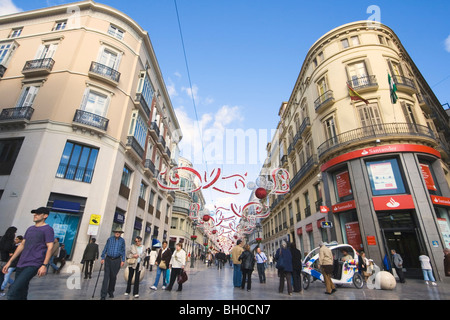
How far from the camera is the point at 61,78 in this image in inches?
623

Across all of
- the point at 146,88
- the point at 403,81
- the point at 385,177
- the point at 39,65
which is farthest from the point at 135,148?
the point at 403,81

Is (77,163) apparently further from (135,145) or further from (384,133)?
(384,133)

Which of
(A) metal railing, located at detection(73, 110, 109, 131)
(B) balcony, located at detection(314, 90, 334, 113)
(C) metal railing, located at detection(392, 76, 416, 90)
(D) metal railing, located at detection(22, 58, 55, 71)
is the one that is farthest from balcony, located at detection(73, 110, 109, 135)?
(C) metal railing, located at detection(392, 76, 416, 90)

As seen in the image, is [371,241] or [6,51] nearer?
[371,241]

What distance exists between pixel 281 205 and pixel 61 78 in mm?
27049

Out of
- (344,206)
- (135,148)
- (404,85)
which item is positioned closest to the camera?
(344,206)

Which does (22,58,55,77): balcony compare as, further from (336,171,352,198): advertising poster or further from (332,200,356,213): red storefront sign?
(332,200,356,213): red storefront sign

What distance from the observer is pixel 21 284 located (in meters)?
3.48

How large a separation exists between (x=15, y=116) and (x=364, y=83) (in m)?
25.0

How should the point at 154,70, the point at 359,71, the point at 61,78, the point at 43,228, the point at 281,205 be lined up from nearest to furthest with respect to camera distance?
the point at 43,228, the point at 61,78, the point at 359,71, the point at 154,70, the point at 281,205

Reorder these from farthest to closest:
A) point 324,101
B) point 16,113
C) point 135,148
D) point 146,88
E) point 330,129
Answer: point 146,88 < point 135,148 < point 324,101 < point 330,129 < point 16,113
